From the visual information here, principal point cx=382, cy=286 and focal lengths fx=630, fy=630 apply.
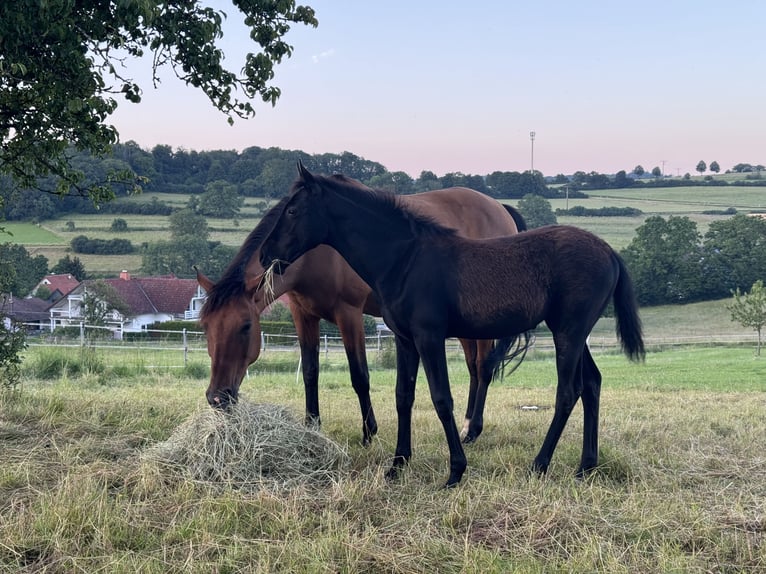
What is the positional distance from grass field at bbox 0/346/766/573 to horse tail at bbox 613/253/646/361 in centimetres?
88

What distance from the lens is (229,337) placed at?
529cm

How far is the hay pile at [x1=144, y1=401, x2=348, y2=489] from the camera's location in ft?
14.5

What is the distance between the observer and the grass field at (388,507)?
3.15 metres

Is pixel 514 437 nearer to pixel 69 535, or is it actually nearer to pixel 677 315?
pixel 69 535

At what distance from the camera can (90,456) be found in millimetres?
4965

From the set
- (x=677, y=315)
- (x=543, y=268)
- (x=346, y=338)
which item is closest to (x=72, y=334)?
(x=346, y=338)

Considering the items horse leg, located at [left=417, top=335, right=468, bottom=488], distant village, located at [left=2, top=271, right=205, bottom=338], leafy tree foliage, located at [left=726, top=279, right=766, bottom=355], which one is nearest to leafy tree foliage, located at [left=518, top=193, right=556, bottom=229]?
leafy tree foliage, located at [left=726, top=279, right=766, bottom=355]

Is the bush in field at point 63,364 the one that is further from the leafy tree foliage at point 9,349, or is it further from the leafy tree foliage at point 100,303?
the leafy tree foliage at point 100,303

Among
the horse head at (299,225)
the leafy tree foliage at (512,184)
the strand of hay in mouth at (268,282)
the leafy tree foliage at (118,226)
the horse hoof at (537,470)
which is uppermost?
the leafy tree foliage at (512,184)

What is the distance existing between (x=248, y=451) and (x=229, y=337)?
1.09 m

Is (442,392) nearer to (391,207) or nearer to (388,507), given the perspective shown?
(388,507)

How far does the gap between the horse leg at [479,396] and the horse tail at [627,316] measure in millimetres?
1782

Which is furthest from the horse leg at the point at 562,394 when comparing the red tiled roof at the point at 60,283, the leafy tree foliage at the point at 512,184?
the red tiled roof at the point at 60,283

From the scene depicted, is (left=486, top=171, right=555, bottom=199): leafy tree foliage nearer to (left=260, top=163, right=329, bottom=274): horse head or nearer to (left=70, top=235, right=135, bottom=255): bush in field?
(left=70, top=235, right=135, bottom=255): bush in field
